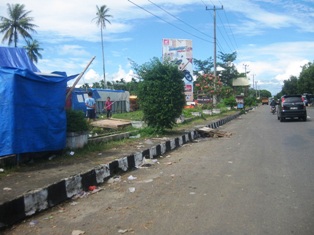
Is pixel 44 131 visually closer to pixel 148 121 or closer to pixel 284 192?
pixel 284 192

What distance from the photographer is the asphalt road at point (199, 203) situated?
4.35m

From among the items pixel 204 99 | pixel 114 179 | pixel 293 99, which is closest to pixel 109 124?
pixel 114 179

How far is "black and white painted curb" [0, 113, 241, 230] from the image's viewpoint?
4.78 metres

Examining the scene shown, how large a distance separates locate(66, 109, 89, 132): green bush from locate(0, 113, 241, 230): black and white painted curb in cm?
172

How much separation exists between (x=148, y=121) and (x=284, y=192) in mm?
8630

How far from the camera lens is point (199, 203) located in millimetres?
5273

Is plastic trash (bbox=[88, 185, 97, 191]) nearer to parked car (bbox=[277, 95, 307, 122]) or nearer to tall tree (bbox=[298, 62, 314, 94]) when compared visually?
parked car (bbox=[277, 95, 307, 122])

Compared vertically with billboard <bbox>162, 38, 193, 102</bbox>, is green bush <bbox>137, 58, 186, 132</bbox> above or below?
below

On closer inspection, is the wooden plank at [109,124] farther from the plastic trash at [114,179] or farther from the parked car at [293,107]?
the parked car at [293,107]

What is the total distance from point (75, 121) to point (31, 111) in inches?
78.6

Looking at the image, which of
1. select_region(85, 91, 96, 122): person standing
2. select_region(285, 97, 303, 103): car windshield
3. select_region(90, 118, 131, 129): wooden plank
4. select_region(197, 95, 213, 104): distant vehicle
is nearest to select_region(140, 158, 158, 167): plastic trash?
select_region(90, 118, 131, 129): wooden plank

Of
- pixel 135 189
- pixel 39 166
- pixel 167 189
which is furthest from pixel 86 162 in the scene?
pixel 167 189

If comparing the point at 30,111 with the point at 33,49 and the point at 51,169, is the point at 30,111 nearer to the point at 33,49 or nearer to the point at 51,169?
the point at 51,169

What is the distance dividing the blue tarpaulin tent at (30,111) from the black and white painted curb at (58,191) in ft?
5.15
